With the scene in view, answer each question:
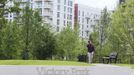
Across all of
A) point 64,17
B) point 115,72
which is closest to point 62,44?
point 115,72

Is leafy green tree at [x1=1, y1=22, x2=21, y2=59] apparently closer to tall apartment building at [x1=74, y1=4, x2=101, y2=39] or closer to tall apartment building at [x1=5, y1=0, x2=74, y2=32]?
tall apartment building at [x1=5, y1=0, x2=74, y2=32]

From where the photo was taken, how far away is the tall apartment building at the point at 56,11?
13075 cm

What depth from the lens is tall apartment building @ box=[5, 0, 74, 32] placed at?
130750mm

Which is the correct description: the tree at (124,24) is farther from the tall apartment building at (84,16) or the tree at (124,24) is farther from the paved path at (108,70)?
the tall apartment building at (84,16)

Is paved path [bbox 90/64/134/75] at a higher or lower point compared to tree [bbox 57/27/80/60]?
higher

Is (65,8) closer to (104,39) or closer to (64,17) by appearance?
(64,17)

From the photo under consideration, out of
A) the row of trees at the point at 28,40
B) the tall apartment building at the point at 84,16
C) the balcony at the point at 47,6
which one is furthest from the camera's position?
the tall apartment building at the point at 84,16

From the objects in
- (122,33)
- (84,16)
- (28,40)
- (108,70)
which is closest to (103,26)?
(122,33)

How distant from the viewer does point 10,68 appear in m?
23.2

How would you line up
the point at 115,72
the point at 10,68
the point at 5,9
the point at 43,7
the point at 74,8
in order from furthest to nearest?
the point at 74,8 < the point at 43,7 < the point at 5,9 < the point at 115,72 < the point at 10,68

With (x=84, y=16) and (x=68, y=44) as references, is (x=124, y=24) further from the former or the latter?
(x=84, y=16)

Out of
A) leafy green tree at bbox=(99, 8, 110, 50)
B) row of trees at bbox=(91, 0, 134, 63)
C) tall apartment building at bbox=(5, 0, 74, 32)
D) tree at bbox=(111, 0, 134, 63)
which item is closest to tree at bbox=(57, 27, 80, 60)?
row of trees at bbox=(91, 0, 134, 63)

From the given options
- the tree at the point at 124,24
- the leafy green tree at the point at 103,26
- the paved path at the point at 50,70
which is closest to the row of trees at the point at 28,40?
the tree at the point at 124,24

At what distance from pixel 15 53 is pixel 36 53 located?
11.2ft
